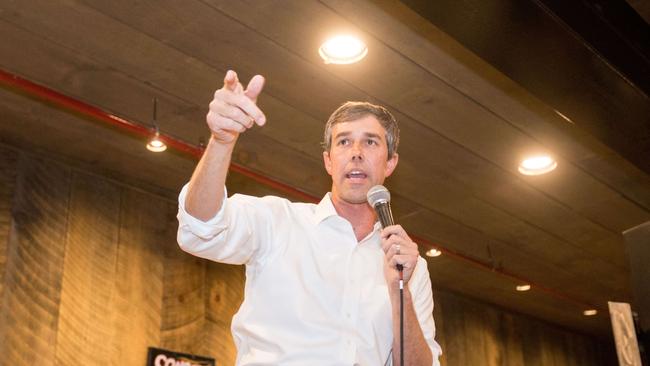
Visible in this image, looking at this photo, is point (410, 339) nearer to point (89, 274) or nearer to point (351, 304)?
point (351, 304)

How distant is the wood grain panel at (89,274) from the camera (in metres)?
4.22

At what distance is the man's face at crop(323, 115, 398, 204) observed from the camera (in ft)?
6.86

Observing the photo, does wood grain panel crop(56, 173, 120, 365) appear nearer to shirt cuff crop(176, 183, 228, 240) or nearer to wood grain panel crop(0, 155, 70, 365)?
wood grain panel crop(0, 155, 70, 365)

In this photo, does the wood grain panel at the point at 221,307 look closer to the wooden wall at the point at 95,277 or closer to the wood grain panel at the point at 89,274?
the wooden wall at the point at 95,277

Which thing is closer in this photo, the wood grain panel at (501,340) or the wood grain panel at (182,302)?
the wood grain panel at (182,302)

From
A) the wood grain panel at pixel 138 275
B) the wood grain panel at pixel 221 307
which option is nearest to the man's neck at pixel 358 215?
the wood grain panel at pixel 138 275

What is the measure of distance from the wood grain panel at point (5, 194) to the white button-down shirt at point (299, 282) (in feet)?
8.40

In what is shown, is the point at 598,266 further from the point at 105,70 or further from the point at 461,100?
the point at 105,70

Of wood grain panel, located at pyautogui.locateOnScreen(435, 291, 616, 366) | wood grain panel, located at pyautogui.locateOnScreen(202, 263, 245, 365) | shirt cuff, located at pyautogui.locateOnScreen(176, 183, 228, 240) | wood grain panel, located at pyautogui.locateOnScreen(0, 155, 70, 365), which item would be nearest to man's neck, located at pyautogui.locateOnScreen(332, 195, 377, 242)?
shirt cuff, located at pyautogui.locateOnScreen(176, 183, 228, 240)

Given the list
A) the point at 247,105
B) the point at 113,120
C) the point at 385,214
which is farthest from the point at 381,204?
the point at 113,120

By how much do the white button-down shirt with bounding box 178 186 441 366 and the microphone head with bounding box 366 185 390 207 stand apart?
0.61ft

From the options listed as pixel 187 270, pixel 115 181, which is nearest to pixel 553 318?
pixel 187 270

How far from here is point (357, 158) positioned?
6.94ft

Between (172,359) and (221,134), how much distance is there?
11.1 ft
